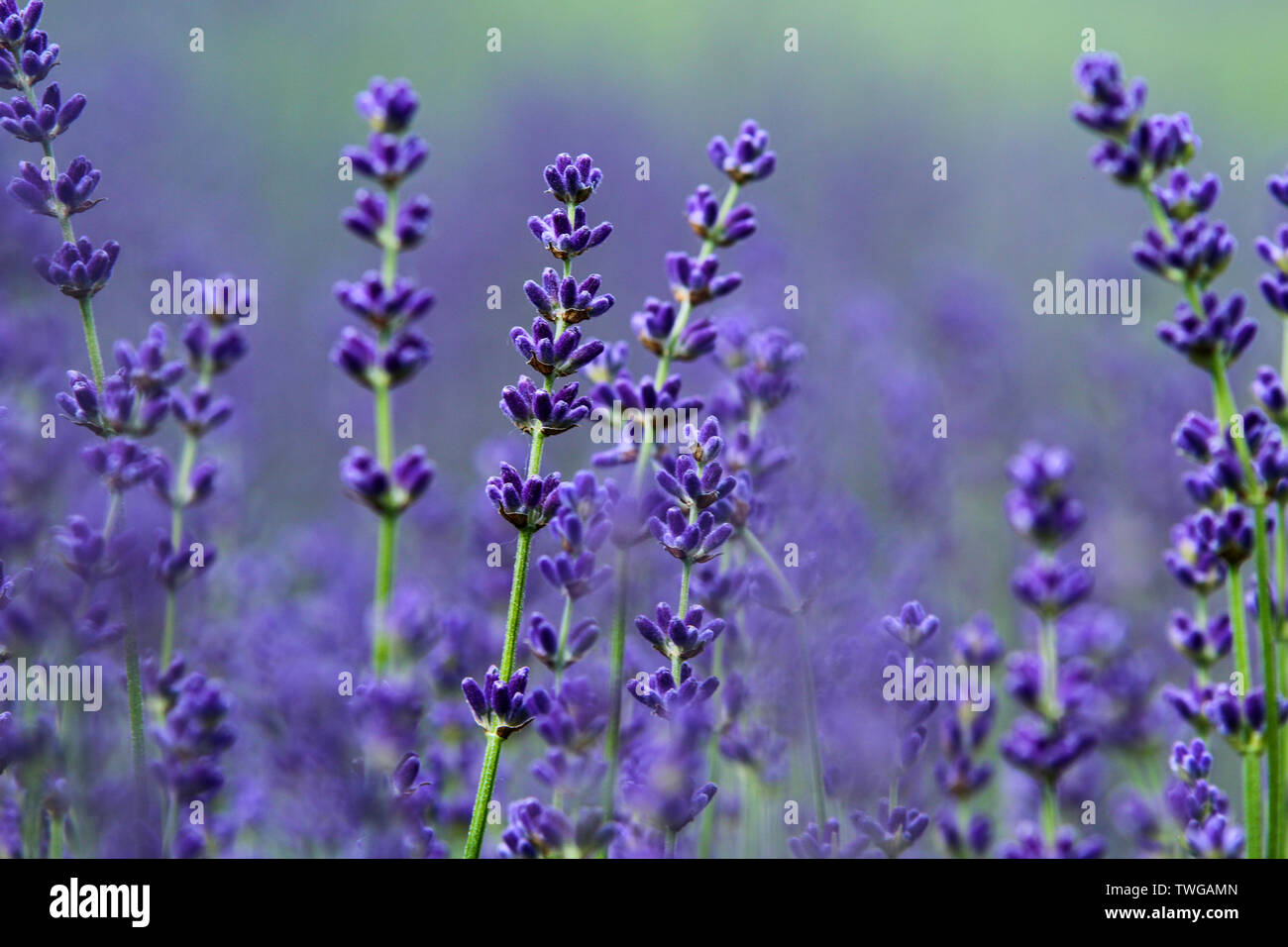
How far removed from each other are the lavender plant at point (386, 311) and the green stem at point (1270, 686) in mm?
881

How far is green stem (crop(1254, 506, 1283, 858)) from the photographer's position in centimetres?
118

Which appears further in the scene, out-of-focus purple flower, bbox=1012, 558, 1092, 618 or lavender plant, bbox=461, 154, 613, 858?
out-of-focus purple flower, bbox=1012, 558, 1092, 618

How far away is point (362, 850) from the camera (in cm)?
127

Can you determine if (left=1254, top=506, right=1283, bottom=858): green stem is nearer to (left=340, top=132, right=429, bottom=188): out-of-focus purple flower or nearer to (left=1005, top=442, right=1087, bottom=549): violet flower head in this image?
(left=1005, top=442, right=1087, bottom=549): violet flower head

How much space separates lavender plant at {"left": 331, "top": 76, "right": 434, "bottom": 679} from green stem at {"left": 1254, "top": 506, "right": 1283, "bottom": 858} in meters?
0.88

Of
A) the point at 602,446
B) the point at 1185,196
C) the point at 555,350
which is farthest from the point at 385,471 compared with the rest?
the point at 602,446

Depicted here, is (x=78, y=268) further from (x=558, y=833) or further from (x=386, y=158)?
(x=558, y=833)

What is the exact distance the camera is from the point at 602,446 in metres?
2.79

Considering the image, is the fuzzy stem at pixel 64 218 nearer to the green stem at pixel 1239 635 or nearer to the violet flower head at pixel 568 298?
the violet flower head at pixel 568 298

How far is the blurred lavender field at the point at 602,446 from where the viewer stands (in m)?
1.42

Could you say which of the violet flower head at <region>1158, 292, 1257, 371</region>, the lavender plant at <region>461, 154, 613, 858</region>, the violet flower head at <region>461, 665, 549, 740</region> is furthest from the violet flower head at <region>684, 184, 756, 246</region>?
the violet flower head at <region>461, 665, 549, 740</region>
